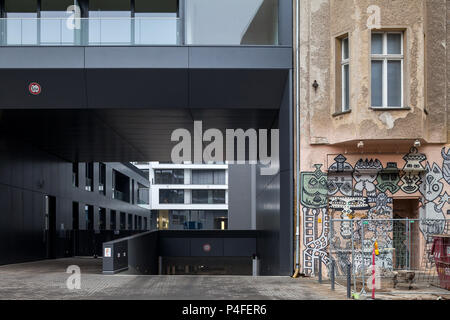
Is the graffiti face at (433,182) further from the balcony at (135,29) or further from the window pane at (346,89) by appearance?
the balcony at (135,29)

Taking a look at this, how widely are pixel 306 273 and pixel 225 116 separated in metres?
6.30

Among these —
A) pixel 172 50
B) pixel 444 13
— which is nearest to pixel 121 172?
pixel 172 50

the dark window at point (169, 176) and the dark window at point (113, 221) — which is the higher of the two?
the dark window at point (169, 176)

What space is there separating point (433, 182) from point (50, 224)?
2061 centimetres

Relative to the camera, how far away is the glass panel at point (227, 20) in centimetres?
1711

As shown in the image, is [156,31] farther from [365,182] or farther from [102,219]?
[102,219]

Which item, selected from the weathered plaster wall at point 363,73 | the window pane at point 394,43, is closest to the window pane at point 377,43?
the window pane at point 394,43

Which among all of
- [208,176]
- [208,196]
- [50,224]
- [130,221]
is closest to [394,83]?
[50,224]

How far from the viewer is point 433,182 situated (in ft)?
54.2

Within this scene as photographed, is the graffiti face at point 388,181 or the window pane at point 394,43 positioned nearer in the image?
the window pane at point 394,43

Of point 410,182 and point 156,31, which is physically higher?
point 156,31

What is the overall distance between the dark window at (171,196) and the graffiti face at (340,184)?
71.1m

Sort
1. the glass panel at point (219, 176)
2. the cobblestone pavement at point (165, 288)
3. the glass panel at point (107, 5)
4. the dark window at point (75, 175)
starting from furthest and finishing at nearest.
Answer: the glass panel at point (219, 176) < the dark window at point (75, 175) < the glass panel at point (107, 5) < the cobblestone pavement at point (165, 288)

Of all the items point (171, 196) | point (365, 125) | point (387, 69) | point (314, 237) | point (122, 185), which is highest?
point (387, 69)
